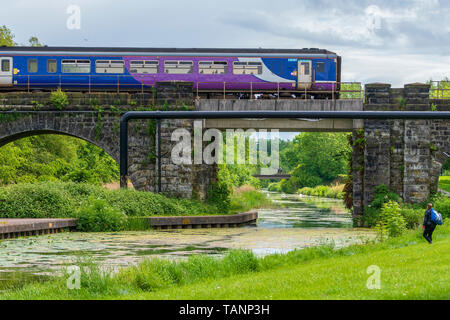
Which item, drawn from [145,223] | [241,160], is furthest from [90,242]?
[241,160]

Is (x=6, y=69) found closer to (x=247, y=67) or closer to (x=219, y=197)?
(x=247, y=67)

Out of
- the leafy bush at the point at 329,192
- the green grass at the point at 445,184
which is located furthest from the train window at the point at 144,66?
the leafy bush at the point at 329,192

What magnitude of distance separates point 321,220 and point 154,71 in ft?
40.3

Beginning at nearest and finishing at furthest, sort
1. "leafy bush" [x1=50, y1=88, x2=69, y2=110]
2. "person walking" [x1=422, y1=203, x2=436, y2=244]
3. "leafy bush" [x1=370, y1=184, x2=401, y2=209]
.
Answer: "person walking" [x1=422, y1=203, x2=436, y2=244] < "leafy bush" [x1=370, y1=184, x2=401, y2=209] < "leafy bush" [x1=50, y1=88, x2=69, y2=110]

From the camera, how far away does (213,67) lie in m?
38.8

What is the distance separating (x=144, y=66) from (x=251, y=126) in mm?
6908

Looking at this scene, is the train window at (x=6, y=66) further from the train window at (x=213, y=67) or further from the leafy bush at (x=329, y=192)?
the leafy bush at (x=329, y=192)

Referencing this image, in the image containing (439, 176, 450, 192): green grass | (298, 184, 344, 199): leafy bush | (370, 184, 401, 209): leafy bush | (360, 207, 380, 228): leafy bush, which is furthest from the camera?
(298, 184, 344, 199): leafy bush

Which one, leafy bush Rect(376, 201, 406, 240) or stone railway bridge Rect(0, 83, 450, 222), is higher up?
stone railway bridge Rect(0, 83, 450, 222)

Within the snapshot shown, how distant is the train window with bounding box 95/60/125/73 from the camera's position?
127 feet

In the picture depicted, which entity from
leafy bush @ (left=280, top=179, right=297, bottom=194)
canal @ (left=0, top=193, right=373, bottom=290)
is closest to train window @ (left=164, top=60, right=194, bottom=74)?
canal @ (left=0, top=193, right=373, bottom=290)

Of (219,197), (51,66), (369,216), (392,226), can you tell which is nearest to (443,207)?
(369,216)

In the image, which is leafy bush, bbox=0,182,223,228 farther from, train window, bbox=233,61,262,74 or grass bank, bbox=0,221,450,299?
grass bank, bbox=0,221,450,299

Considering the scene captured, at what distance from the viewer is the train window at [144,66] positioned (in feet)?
127
